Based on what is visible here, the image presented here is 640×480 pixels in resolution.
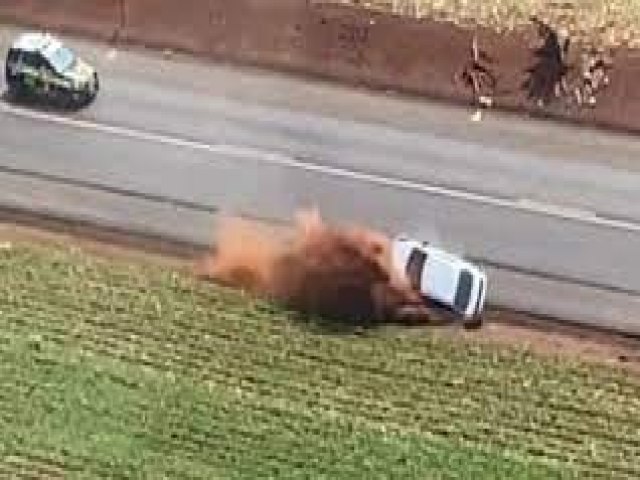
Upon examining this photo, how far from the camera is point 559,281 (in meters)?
35.1

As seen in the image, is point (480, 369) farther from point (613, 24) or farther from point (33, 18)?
point (33, 18)

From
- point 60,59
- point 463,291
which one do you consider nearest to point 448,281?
point 463,291

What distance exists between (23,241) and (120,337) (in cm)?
361

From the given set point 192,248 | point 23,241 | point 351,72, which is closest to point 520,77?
point 351,72

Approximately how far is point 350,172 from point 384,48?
14.3ft

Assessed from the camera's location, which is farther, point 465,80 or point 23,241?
point 465,80

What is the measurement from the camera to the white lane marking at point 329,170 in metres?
36.6

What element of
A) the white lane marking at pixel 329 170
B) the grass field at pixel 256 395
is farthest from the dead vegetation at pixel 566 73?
the grass field at pixel 256 395

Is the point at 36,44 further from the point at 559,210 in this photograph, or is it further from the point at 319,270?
the point at 559,210

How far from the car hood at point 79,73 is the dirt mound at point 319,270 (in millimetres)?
5455

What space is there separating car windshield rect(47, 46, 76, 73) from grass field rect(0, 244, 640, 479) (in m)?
5.84

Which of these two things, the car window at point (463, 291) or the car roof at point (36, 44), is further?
the car roof at point (36, 44)

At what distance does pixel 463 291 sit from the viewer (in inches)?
1339

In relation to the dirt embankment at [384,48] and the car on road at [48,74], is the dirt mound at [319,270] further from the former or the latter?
the dirt embankment at [384,48]
